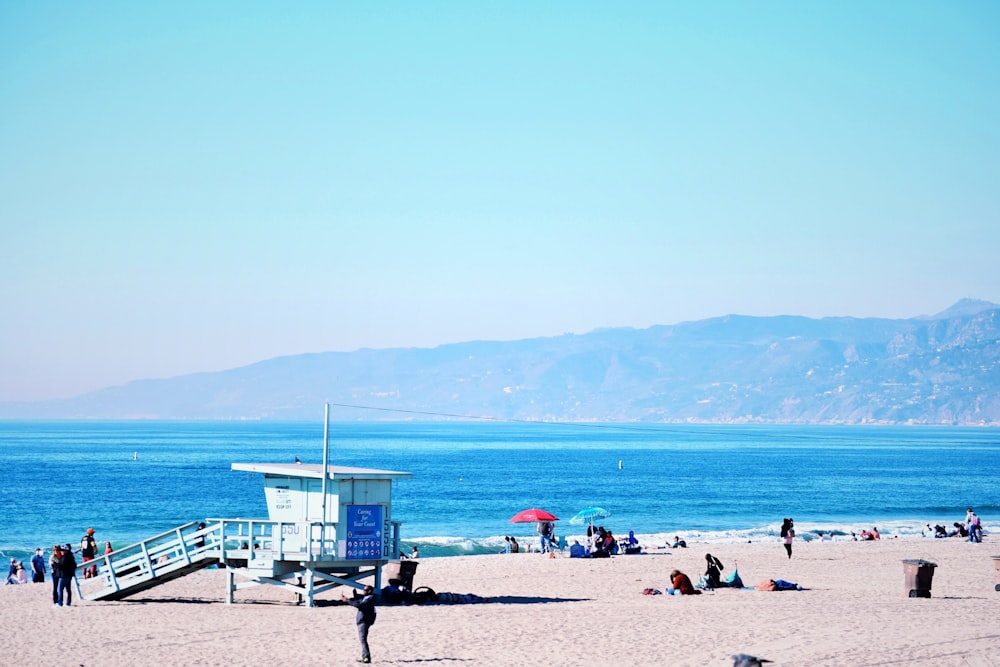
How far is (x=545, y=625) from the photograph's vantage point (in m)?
22.2

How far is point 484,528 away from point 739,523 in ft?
45.1

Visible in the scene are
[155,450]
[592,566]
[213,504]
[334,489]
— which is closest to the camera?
[334,489]

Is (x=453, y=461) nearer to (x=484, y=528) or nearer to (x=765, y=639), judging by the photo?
(x=484, y=528)

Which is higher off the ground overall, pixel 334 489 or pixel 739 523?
pixel 334 489

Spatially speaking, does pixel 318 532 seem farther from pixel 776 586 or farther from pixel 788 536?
pixel 788 536

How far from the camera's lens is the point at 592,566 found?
110 ft

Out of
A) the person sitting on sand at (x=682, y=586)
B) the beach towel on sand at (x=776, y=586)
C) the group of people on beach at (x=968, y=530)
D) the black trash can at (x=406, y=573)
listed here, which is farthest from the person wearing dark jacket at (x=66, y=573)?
the group of people on beach at (x=968, y=530)

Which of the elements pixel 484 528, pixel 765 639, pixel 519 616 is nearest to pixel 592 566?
pixel 519 616

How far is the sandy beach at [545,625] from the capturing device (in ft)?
62.3

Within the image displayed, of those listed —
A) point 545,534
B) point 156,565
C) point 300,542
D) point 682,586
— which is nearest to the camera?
point 300,542

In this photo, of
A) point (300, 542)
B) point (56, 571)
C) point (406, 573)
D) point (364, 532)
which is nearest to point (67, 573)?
point (56, 571)

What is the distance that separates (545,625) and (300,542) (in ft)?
19.1

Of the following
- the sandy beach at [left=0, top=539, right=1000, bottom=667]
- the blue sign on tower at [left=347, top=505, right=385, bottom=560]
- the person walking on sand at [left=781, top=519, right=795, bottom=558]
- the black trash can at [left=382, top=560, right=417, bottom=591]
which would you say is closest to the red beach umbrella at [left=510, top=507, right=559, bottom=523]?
the person walking on sand at [left=781, top=519, right=795, bottom=558]

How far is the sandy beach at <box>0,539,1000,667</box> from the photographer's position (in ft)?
62.3
